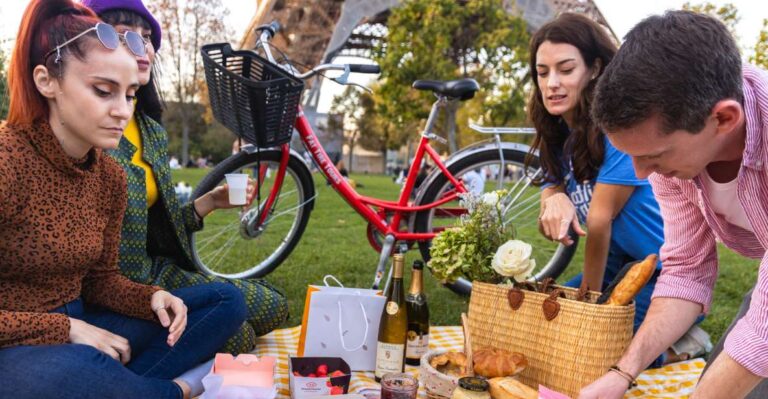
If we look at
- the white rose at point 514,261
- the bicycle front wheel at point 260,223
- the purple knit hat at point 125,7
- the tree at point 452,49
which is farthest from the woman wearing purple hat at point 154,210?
the tree at point 452,49

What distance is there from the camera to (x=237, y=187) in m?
2.29

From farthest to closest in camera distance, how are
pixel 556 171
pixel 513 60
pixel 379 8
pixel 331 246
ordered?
pixel 379 8
pixel 513 60
pixel 331 246
pixel 556 171

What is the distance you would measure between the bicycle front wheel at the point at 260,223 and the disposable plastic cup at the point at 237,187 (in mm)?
822

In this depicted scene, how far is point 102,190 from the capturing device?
5.78ft

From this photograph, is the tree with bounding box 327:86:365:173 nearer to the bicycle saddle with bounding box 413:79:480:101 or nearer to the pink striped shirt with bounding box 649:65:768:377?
the bicycle saddle with bounding box 413:79:480:101

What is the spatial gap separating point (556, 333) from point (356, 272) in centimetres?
267

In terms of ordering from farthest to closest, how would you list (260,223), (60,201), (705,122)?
(260,223), (60,201), (705,122)

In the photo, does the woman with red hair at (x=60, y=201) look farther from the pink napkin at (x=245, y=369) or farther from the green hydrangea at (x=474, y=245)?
the green hydrangea at (x=474, y=245)

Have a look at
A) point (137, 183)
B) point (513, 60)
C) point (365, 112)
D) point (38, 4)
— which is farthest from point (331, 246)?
point (365, 112)

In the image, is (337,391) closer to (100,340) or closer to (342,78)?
(100,340)

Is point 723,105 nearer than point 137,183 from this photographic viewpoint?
Yes

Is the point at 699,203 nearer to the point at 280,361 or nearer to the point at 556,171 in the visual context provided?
the point at 556,171

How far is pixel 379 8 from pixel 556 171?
18708 millimetres

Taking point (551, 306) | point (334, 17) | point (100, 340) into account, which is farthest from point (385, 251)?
point (334, 17)
